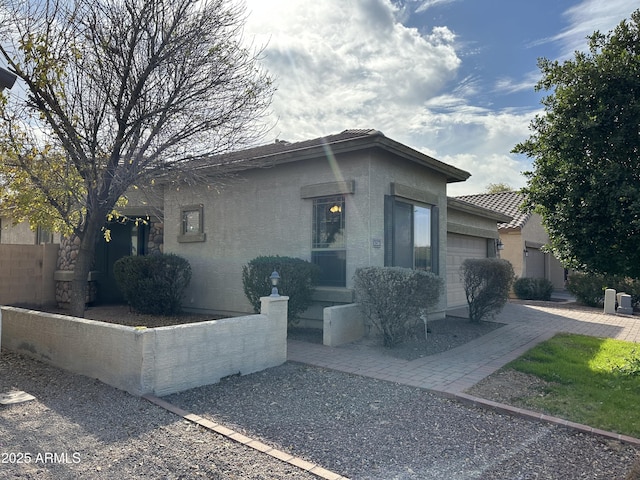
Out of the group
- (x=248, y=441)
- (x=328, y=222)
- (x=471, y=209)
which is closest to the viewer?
(x=248, y=441)

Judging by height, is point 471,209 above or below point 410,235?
above

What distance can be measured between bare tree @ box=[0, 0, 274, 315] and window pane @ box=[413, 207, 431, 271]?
14.8 ft

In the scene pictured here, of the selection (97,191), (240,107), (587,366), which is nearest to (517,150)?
(587,366)

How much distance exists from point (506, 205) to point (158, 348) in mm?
21133

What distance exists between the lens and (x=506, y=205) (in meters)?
22.9

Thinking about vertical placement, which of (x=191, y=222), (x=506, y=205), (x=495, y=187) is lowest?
(x=191, y=222)

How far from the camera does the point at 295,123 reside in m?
9.92

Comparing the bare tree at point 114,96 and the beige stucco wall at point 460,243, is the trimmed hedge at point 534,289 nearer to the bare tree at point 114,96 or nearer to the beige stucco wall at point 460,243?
the beige stucco wall at point 460,243

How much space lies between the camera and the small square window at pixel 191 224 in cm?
1194

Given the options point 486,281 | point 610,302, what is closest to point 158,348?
point 486,281

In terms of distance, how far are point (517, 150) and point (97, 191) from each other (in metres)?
7.57

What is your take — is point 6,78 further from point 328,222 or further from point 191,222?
point 191,222

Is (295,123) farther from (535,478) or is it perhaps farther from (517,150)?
(535,478)

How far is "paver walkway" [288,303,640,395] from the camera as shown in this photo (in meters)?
6.33
